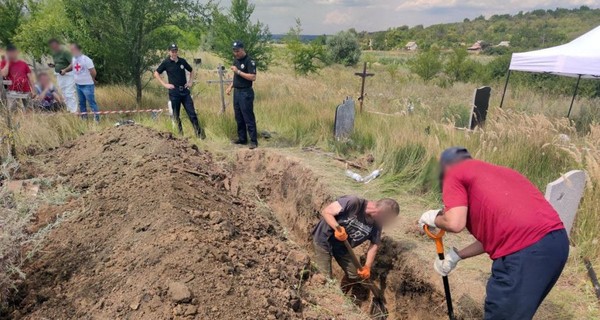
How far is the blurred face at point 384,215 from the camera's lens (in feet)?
12.8

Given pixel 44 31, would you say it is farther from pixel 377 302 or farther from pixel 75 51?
pixel 377 302

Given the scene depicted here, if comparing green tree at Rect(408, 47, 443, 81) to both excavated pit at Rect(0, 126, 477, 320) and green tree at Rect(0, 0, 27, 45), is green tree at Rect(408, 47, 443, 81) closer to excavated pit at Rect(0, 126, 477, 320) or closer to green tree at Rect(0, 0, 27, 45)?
excavated pit at Rect(0, 126, 477, 320)

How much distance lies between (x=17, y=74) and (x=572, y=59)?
10.9 m

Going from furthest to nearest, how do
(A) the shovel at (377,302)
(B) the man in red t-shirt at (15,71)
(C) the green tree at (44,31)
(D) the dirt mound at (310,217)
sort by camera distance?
(C) the green tree at (44,31), (B) the man in red t-shirt at (15,71), (A) the shovel at (377,302), (D) the dirt mound at (310,217)

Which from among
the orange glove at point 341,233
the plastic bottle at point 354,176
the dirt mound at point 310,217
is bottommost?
the dirt mound at point 310,217

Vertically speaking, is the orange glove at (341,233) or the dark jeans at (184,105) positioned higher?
the dark jeans at (184,105)

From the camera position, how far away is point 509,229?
247 centimetres

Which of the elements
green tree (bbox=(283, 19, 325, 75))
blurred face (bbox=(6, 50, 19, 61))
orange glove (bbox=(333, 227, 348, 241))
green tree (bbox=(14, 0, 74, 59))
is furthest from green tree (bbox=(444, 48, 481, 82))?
orange glove (bbox=(333, 227, 348, 241))

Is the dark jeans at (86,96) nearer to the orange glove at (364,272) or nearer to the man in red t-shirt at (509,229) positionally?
the orange glove at (364,272)

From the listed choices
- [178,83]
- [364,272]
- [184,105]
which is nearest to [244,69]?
[178,83]

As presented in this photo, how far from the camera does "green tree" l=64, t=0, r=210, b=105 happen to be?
9039 mm

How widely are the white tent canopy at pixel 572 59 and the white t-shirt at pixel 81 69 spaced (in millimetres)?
9583

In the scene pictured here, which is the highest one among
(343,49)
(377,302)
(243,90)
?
(243,90)

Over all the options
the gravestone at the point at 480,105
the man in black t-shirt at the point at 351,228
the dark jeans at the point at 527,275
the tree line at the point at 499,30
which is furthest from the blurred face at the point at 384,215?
the tree line at the point at 499,30
